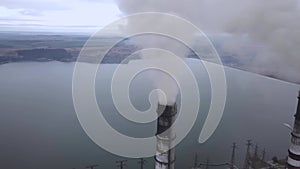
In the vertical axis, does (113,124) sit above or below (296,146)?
below

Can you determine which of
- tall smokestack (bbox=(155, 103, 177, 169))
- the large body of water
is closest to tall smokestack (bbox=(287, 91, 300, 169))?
tall smokestack (bbox=(155, 103, 177, 169))

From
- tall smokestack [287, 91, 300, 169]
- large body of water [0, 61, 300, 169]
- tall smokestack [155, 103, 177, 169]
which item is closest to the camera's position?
tall smokestack [287, 91, 300, 169]

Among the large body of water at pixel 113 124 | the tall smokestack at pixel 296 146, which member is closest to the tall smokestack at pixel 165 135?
the tall smokestack at pixel 296 146

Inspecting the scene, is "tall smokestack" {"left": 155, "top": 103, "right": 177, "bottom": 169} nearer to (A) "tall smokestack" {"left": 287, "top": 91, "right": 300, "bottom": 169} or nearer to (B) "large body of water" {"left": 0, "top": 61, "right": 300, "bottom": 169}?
(A) "tall smokestack" {"left": 287, "top": 91, "right": 300, "bottom": 169}

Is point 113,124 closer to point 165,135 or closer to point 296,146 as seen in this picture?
point 165,135

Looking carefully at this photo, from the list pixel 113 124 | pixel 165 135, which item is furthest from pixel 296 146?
pixel 113 124

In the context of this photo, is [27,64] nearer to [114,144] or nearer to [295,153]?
[114,144]

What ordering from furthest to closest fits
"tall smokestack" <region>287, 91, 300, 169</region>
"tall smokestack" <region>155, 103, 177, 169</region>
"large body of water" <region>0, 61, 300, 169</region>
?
"large body of water" <region>0, 61, 300, 169</region> < "tall smokestack" <region>155, 103, 177, 169</region> < "tall smokestack" <region>287, 91, 300, 169</region>
